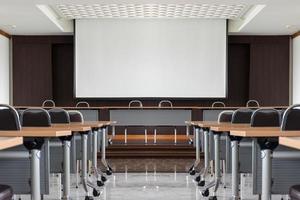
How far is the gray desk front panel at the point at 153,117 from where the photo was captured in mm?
11391

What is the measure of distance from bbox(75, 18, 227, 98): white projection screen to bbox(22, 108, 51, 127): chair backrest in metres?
9.06

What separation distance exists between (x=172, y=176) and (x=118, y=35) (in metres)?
6.82

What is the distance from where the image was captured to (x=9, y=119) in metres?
3.60

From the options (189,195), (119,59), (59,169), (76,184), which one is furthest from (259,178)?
(119,59)

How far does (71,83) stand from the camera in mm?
14945

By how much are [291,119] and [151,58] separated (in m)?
10.3

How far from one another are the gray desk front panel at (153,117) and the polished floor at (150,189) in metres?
3.92

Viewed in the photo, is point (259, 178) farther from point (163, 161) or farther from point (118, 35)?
point (118, 35)

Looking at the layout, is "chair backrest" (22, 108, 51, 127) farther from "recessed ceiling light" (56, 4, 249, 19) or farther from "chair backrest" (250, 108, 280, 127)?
"recessed ceiling light" (56, 4, 249, 19)

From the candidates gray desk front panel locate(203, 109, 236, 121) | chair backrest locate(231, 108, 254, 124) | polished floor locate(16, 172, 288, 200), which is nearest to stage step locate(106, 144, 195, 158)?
gray desk front panel locate(203, 109, 236, 121)

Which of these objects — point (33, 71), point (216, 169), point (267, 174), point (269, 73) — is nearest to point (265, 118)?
point (216, 169)

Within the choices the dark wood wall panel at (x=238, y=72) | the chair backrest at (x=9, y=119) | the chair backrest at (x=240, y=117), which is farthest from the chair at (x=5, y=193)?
the dark wood wall panel at (x=238, y=72)

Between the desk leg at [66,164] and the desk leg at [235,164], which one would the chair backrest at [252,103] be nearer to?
the desk leg at [235,164]

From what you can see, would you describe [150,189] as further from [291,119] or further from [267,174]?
[267,174]
